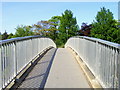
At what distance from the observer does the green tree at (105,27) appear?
43438 millimetres

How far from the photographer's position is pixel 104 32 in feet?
146

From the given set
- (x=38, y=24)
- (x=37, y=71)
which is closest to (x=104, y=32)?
(x=38, y=24)

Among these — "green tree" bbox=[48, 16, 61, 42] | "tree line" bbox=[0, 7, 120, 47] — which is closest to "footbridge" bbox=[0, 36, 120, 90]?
"tree line" bbox=[0, 7, 120, 47]

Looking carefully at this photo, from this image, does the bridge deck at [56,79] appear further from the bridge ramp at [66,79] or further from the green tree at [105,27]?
the green tree at [105,27]

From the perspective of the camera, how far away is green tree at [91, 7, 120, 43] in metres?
43.4

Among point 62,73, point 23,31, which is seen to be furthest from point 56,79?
point 23,31

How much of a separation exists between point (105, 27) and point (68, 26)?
8505 millimetres

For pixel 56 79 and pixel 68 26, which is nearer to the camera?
pixel 56 79

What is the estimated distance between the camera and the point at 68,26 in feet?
149

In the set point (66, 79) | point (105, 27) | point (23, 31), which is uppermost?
point (105, 27)

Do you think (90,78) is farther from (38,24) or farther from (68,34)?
(38,24)

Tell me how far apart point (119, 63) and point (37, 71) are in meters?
3.43

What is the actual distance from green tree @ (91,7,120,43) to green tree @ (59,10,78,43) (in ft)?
15.2

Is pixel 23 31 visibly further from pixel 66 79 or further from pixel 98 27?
pixel 66 79
